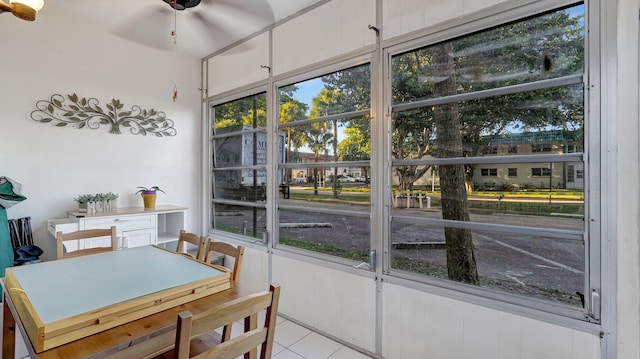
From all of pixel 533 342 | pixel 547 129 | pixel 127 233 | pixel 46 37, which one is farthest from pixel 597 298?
pixel 46 37

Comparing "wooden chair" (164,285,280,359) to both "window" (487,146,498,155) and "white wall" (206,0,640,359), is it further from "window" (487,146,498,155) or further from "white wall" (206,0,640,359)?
"window" (487,146,498,155)

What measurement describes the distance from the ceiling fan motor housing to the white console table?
6.50 feet

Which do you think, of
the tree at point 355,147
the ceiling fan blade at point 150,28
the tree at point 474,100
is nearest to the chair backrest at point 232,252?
the tree at point 355,147

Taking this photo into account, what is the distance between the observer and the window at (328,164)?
8.03ft

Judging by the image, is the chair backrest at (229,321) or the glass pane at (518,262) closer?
the chair backrest at (229,321)

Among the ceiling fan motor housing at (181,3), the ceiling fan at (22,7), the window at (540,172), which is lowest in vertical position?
the window at (540,172)

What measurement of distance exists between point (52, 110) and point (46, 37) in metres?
0.70

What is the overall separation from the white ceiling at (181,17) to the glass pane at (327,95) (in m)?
0.69

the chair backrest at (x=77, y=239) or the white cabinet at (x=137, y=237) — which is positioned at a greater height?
the chair backrest at (x=77, y=239)

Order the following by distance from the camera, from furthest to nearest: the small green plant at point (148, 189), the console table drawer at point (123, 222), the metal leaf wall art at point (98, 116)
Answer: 1. the small green plant at point (148, 189)
2. the metal leaf wall art at point (98, 116)
3. the console table drawer at point (123, 222)

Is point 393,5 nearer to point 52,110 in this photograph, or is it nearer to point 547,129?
point 547,129

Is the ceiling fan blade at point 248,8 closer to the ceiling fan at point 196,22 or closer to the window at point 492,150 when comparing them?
the ceiling fan at point 196,22

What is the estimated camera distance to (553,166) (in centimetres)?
168

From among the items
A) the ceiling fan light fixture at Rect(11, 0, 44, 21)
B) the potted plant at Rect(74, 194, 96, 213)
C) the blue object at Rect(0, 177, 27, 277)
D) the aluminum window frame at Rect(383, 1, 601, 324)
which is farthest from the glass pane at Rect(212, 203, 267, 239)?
the ceiling fan light fixture at Rect(11, 0, 44, 21)
